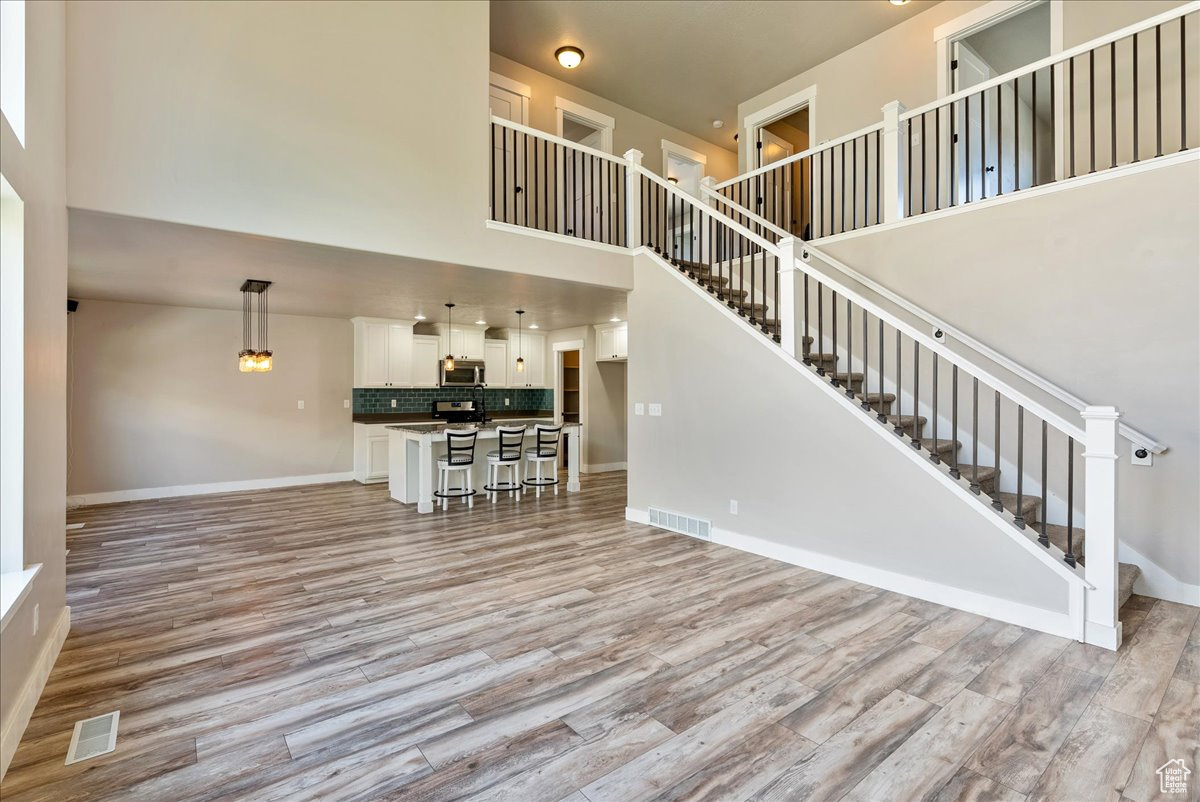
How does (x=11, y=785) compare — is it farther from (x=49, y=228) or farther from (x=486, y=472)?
(x=486, y=472)

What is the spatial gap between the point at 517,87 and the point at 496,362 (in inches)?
173

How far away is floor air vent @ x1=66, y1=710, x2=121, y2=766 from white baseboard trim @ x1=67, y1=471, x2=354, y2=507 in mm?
5920

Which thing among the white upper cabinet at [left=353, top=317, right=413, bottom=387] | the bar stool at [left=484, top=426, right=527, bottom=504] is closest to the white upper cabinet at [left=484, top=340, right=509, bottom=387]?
the white upper cabinet at [left=353, top=317, right=413, bottom=387]

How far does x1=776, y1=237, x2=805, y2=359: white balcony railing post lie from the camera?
4094 mm

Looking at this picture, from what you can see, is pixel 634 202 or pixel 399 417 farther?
pixel 399 417

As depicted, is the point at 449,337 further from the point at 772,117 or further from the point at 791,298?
the point at 791,298

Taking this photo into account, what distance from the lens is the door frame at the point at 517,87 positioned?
6617mm

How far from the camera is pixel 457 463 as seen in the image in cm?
621

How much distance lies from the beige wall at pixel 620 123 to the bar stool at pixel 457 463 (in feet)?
13.8

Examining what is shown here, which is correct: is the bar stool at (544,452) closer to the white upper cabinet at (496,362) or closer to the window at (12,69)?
the white upper cabinet at (496,362)

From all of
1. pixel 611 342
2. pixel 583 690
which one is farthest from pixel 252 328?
pixel 583 690

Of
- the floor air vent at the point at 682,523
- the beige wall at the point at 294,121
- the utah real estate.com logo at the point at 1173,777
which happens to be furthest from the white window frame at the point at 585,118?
the utah real estate.com logo at the point at 1173,777

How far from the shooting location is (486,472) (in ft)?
22.8

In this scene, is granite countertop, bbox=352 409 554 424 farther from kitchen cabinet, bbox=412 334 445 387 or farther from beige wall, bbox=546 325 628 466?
beige wall, bbox=546 325 628 466
